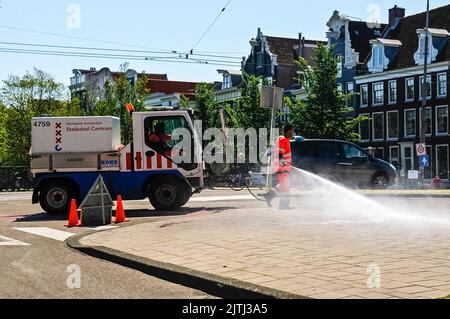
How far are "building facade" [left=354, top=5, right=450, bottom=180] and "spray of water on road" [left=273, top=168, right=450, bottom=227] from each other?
1122 inches

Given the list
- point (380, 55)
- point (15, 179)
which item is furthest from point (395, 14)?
point (15, 179)

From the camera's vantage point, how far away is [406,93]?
52.2m

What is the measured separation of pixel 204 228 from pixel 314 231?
2.04m

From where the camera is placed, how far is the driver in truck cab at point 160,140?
17016 millimetres

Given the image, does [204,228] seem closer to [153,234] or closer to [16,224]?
[153,234]

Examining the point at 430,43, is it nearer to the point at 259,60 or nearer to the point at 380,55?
the point at 380,55

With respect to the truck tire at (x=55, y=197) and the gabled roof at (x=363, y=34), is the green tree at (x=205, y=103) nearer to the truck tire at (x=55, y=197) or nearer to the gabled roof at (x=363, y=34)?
the gabled roof at (x=363, y=34)

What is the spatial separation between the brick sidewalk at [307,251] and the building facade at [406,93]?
128 feet

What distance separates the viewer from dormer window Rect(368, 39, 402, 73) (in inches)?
2184

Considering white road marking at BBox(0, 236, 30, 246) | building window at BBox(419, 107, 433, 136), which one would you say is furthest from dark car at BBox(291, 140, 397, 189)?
building window at BBox(419, 107, 433, 136)

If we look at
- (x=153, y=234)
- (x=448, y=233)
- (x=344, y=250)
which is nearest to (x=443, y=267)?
(x=344, y=250)

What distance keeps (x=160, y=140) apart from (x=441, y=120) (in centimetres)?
3656

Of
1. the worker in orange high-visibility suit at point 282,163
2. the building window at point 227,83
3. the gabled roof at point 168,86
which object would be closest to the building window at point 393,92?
the building window at point 227,83

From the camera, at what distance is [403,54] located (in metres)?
55.1
